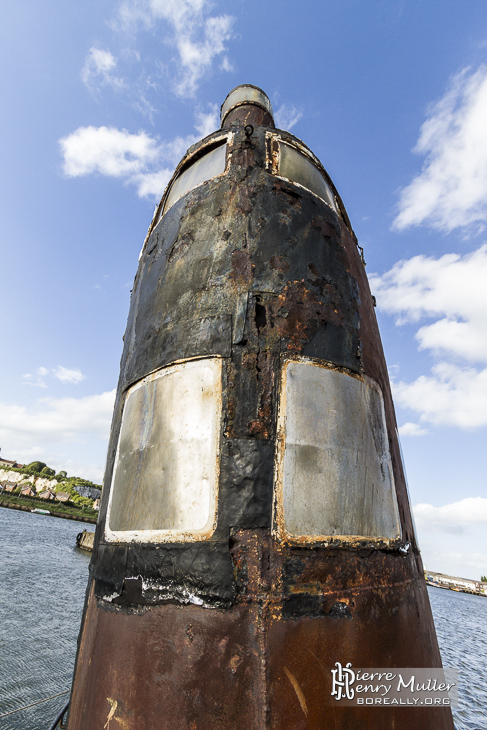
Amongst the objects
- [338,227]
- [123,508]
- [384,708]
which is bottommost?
[384,708]

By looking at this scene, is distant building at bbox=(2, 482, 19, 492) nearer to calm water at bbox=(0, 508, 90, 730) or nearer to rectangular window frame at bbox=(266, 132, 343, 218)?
calm water at bbox=(0, 508, 90, 730)

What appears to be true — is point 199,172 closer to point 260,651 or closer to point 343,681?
point 260,651

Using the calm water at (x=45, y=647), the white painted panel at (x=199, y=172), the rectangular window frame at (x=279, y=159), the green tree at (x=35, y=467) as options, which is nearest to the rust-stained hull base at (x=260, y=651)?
the rectangular window frame at (x=279, y=159)

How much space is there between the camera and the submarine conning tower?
1462 mm

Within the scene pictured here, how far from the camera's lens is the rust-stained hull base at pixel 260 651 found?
4.56ft

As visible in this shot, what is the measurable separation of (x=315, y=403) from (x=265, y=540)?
715 mm

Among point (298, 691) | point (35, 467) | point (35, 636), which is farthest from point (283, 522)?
point (35, 467)

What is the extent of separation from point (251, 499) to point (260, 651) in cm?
56

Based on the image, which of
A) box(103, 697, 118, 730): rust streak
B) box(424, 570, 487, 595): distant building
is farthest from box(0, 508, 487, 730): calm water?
box(424, 570, 487, 595): distant building

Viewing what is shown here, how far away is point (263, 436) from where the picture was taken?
5.90 feet

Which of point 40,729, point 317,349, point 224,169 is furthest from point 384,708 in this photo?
point 40,729

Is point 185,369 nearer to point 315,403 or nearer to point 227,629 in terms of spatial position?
point 315,403

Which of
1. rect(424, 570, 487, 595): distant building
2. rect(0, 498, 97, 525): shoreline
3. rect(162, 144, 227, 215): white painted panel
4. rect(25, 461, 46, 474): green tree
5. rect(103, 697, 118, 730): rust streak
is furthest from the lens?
rect(25, 461, 46, 474): green tree

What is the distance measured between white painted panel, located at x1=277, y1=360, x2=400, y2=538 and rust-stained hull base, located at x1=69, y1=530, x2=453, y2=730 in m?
0.15
